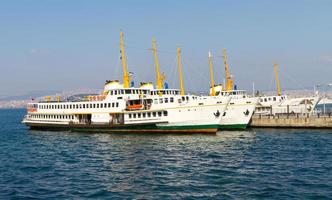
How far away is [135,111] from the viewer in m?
53.7

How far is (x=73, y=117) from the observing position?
62.1m

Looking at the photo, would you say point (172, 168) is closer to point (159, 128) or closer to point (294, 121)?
point (159, 128)

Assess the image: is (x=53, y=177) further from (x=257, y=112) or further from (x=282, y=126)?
(x=257, y=112)

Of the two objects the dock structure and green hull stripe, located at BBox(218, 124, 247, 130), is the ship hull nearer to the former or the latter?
green hull stripe, located at BBox(218, 124, 247, 130)

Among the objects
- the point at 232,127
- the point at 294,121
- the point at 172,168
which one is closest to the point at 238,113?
the point at 232,127

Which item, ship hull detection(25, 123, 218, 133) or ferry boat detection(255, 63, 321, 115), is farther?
ferry boat detection(255, 63, 321, 115)

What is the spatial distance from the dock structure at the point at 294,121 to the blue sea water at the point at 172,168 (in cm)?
847

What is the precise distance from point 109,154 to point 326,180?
2130 cm

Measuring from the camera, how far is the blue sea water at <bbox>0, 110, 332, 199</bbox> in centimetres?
2311

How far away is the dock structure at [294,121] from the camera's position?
56.4 meters

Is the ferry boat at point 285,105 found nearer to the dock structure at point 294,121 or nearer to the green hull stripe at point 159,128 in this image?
the dock structure at point 294,121

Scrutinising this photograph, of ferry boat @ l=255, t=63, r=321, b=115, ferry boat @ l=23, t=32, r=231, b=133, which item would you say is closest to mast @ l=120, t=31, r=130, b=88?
ferry boat @ l=23, t=32, r=231, b=133

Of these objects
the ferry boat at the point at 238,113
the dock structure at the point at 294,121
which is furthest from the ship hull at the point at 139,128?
the dock structure at the point at 294,121

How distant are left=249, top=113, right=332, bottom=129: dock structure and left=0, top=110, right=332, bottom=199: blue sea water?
8.47 m
